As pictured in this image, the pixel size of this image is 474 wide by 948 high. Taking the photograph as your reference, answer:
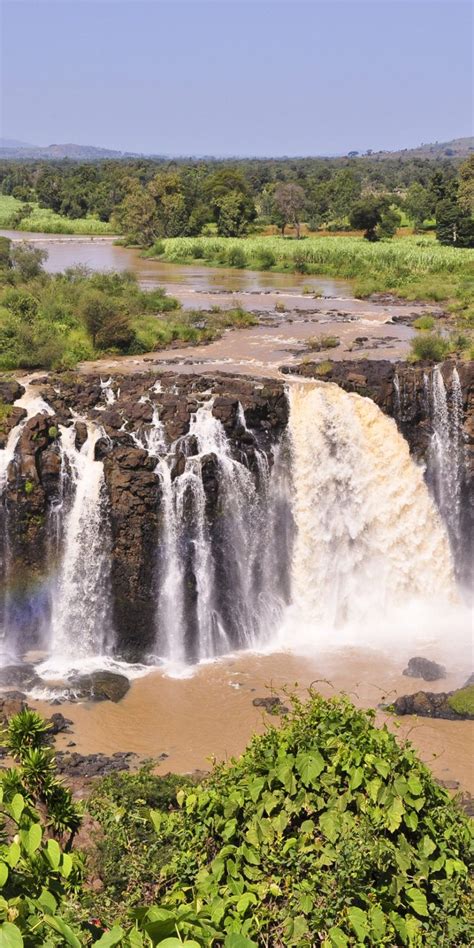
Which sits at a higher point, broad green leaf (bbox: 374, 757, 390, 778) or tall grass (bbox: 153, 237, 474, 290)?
tall grass (bbox: 153, 237, 474, 290)

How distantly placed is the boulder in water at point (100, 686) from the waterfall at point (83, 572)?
121 centimetres

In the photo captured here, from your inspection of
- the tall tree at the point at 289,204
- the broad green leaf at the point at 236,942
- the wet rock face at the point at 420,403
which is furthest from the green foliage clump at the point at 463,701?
the tall tree at the point at 289,204

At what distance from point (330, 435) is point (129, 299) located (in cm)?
1420

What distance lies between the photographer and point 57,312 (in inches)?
1093

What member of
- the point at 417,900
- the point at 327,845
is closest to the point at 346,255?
the point at 327,845

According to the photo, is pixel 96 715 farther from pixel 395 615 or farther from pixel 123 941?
pixel 123 941

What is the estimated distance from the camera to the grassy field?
7369cm

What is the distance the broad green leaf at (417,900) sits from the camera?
6004mm

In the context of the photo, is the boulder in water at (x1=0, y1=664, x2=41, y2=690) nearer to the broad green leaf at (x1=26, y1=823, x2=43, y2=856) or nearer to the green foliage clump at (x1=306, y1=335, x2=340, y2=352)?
the broad green leaf at (x1=26, y1=823, x2=43, y2=856)

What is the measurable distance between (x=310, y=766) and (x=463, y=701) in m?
9.56

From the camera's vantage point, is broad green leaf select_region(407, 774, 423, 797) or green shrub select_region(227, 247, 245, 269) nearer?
broad green leaf select_region(407, 774, 423, 797)

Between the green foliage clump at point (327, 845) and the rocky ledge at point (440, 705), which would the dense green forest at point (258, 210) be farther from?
the green foliage clump at point (327, 845)

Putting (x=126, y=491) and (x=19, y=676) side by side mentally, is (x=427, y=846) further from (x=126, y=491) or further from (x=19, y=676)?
(x=126, y=491)

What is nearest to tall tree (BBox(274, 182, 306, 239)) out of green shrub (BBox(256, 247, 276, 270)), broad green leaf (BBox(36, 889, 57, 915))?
green shrub (BBox(256, 247, 276, 270))
